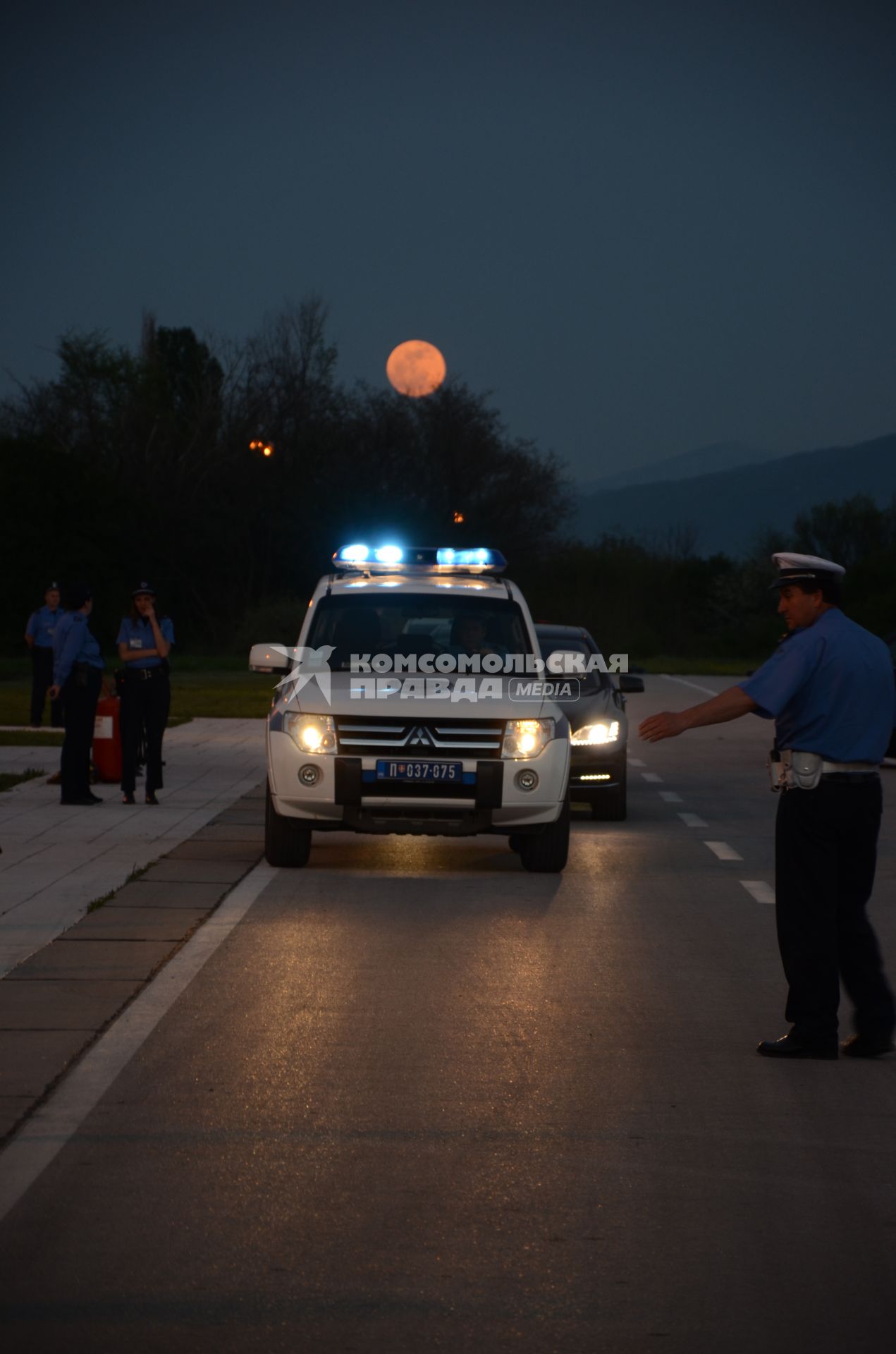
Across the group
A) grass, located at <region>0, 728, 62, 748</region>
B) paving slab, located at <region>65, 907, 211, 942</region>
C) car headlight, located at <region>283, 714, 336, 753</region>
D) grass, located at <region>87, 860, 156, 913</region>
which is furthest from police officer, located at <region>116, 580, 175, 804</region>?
grass, located at <region>0, 728, 62, 748</region>

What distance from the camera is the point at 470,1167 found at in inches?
211

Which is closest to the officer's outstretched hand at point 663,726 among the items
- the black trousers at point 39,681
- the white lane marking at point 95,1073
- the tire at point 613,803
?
the white lane marking at point 95,1073

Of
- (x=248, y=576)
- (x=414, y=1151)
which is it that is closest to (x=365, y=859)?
(x=414, y=1151)

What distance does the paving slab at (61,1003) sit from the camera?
718 centimetres

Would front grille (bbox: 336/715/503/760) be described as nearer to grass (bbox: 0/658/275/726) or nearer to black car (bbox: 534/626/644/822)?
black car (bbox: 534/626/644/822)

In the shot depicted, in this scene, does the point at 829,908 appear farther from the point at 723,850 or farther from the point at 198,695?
the point at 198,695

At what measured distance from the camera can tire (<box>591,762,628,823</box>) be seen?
50.7ft

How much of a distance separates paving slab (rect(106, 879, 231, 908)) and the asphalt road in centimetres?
89

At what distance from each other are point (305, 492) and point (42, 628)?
50.3 m

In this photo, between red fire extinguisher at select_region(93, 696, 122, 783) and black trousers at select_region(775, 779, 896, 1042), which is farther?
red fire extinguisher at select_region(93, 696, 122, 783)

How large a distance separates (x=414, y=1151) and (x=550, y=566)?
7262cm

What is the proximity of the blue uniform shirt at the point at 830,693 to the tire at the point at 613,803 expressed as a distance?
8569 mm

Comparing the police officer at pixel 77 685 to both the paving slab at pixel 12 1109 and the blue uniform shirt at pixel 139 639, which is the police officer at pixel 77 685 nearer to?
the blue uniform shirt at pixel 139 639

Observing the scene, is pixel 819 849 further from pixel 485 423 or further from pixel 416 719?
pixel 485 423
